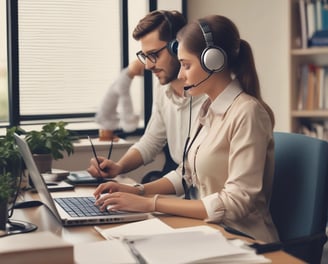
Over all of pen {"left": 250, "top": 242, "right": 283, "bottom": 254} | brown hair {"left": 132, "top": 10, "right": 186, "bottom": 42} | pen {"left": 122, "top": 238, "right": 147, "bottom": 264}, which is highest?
brown hair {"left": 132, "top": 10, "right": 186, "bottom": 42}

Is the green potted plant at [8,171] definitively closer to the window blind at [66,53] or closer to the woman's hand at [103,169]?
the woman's hand at [103,169]

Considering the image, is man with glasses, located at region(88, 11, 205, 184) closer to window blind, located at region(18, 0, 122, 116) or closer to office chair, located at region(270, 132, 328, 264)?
office chair, located at region(270, 132, 328, 264)

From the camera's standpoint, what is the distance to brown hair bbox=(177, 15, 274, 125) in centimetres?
182

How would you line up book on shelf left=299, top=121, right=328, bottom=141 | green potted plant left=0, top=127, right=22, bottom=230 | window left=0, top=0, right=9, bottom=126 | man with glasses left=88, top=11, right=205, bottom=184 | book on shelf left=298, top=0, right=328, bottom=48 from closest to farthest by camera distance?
green potted plant left=0, top=127, right=22, bottom=230
man with glasses left=88, top=11, right=205, bottom=184
window left=0, top=0, right=9, bottom=126
book on shelf left=298, top=0, right=328, bottom=48
book on shelf left=299, top=121, right=328, bottom=141

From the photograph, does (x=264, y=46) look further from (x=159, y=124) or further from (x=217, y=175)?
(x=217, y=175)

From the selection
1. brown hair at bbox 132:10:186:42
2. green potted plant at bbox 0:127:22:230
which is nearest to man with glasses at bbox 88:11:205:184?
brown hair at bbox 132:10:186:42

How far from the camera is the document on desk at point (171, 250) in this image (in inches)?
46.6

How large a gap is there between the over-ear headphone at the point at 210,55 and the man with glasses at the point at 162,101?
0.35 meters

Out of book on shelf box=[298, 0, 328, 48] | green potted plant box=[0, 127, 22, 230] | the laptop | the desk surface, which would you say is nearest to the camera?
the desk surface

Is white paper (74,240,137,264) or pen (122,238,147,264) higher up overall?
pen (122,238,147,264)

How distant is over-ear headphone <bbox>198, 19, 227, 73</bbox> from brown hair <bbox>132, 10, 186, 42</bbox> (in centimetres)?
53

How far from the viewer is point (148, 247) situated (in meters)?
1.24

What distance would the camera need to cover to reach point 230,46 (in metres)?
1.84

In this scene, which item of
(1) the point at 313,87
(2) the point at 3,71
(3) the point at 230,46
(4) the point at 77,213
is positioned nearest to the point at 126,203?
→ (4) the point at 77,213
